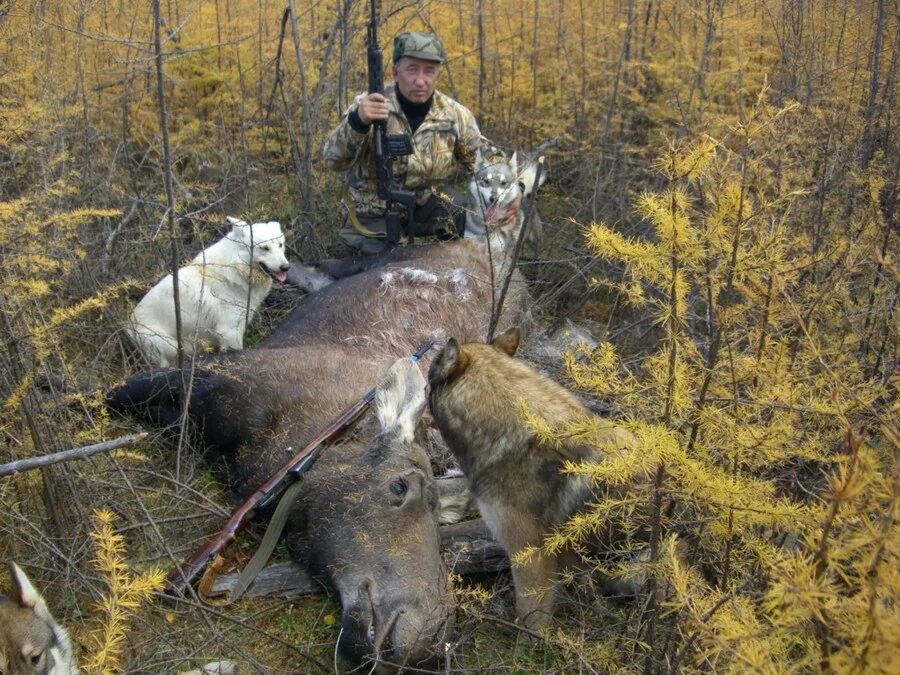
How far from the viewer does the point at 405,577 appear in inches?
126

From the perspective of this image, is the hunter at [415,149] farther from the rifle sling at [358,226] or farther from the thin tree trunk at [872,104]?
the thin tree trunk at [872,104]

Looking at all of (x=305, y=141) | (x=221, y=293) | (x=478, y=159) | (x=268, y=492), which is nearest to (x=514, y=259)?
(x=268, y=492)

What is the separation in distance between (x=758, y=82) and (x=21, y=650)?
855 centimetres

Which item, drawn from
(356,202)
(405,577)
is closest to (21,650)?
(405,577)

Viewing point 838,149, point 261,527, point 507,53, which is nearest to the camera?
point 261,527

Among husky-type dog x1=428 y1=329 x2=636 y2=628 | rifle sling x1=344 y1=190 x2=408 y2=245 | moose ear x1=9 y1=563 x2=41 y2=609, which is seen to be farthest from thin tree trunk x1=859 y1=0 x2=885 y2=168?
moose ear x1=9 y1=563 x2=41 y2=609

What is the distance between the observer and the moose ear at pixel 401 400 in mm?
3896

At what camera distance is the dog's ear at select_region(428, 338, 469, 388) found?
11.3 feet

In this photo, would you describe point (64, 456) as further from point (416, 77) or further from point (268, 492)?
point (416, 77)

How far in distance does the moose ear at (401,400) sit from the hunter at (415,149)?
9.72 ft

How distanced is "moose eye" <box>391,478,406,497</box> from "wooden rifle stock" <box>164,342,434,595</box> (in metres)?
0.58

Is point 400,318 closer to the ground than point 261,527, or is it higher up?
higher up

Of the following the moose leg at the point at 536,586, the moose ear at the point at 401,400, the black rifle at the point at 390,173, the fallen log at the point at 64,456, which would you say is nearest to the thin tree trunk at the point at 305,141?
the black rifle at the point at 390,173

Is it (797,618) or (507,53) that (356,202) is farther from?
(797,618)
